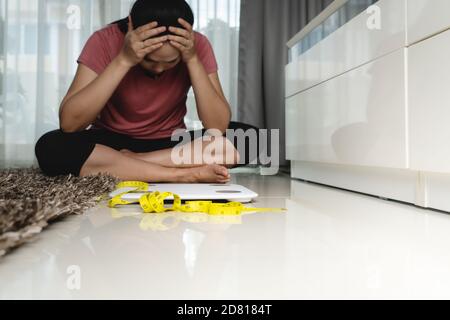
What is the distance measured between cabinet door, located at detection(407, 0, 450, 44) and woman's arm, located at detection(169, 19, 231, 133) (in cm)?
67

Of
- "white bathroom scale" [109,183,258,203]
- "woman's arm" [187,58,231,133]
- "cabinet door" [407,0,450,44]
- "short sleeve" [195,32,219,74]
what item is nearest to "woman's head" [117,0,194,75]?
"woman's arm" [187,58,231,133]

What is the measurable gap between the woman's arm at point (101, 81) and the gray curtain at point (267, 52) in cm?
150

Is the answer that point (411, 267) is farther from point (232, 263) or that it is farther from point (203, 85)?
point (203, 85)

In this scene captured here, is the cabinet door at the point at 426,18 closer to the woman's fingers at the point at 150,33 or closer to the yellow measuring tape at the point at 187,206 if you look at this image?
the yellow measuring tape at the point at 187,206

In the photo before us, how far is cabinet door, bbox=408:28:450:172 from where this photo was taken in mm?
977

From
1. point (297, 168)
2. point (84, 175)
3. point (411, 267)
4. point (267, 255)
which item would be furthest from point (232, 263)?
point (297, 168)

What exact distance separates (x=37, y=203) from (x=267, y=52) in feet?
8.03

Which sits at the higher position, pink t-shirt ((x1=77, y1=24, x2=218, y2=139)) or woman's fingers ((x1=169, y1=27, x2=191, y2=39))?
woman's fingers ((x1=169, y1=27, x2=191, y2=39))

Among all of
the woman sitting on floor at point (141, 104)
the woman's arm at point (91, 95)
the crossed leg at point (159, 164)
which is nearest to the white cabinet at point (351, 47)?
the woman sitting on floor at point (141, 104)

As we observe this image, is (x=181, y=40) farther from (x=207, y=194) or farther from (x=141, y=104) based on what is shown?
(x=207, y=194)

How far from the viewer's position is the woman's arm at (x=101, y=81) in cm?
133

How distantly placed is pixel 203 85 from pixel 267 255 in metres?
1.05

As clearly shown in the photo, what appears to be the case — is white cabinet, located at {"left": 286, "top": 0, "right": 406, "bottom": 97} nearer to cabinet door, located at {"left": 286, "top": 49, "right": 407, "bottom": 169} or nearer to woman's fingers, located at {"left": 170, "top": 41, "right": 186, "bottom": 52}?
cabinet door, located at {"left": 286, "top": 49, "right": 407, "bottom": 169}

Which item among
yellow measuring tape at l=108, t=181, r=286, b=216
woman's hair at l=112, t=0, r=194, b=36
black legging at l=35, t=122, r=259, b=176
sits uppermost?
woman's hair at l=112, t=0, r=194, b=36
